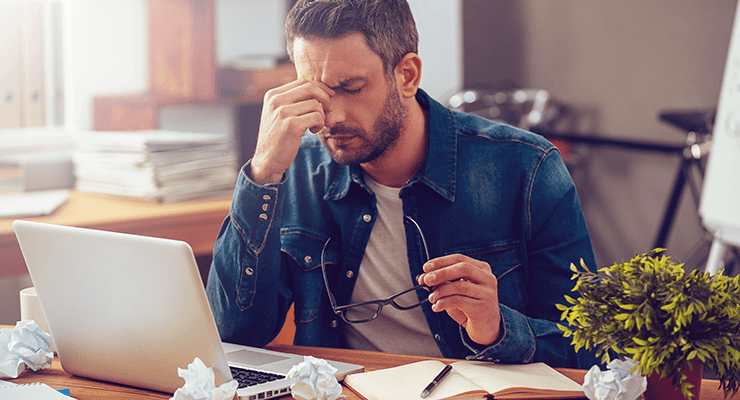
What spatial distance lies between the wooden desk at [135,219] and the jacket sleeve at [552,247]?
940 mm

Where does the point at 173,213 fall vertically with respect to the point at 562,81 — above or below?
below

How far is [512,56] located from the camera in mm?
4082

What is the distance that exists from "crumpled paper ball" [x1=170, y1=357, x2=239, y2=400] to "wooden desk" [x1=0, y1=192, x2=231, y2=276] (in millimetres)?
992

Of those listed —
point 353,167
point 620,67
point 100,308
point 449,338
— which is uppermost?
point 620,67

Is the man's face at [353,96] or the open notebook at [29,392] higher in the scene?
the man's face at [353,96]

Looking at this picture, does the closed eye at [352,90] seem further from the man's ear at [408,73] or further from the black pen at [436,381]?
the black pen at [436,381]

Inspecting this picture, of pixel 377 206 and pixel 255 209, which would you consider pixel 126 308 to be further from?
pixel 377 206

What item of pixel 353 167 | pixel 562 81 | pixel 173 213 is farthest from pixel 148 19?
pixel 562 81

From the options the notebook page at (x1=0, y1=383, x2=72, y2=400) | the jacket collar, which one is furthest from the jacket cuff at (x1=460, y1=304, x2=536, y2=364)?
the notebook page at (x1=0, y1=383, x2=72, y2=400)

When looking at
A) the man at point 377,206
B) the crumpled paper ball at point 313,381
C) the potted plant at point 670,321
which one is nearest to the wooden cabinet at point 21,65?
the man at point 377,206

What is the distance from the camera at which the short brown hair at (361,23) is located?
1278 millimetres

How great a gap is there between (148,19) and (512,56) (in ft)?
7.35

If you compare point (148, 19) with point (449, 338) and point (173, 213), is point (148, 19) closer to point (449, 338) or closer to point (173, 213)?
point (173, 213)

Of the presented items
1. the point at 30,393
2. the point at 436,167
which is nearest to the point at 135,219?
the point at 436,167
